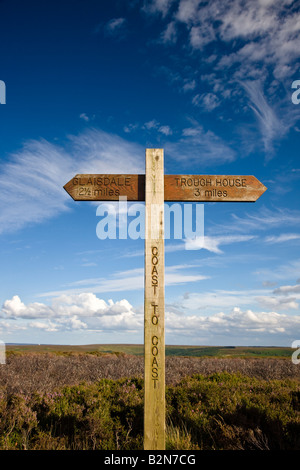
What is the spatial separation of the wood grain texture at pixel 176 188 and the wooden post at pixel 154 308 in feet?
0.70

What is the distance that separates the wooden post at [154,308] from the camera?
A: 12.9ft

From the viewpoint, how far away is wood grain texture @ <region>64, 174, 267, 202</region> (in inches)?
181

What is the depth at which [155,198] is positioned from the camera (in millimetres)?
4402

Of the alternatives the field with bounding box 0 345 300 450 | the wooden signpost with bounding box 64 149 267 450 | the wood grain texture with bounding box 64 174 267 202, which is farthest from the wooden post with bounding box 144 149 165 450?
the field with bounding box 0 345 300 450

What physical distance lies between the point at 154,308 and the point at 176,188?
170 centimetres

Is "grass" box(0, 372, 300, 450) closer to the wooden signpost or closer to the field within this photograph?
the field

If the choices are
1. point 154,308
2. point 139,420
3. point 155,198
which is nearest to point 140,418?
point 139,420

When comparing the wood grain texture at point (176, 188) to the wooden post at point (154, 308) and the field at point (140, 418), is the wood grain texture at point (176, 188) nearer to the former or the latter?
the wooden post at point (154, 308)

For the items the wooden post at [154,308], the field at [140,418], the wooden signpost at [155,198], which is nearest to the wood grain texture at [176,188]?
the wooden signpost at [155,198]

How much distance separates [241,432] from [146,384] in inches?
80.0

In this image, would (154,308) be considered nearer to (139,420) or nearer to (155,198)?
(155,198)
